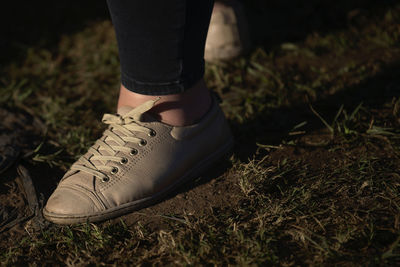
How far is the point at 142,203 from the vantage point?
1.50m

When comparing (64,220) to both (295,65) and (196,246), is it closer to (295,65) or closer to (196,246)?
(196,246)

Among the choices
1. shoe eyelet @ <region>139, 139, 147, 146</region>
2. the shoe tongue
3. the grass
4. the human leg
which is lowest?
the grass

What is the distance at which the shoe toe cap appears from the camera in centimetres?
143

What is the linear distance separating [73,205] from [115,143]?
0.27 metres

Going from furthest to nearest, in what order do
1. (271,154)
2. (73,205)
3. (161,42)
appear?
(271,154) < (73,205) < (161,42)

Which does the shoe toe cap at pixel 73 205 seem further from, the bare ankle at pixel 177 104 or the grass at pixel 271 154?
the bare ankle at pixel 177 104

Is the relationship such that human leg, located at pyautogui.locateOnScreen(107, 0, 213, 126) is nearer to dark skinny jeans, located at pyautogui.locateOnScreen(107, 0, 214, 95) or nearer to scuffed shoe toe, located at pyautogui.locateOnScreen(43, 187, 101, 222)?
dark skinny jeans, located at pyautogui.locateOnScreen(107, 0, 214, 95)

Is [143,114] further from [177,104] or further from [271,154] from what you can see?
[271,154]

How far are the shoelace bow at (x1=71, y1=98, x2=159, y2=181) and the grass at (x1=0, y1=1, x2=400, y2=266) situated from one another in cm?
20

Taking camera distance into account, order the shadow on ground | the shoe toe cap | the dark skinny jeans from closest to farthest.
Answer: the dark skinny jeans
the shoe toe cap
the shadow on ground

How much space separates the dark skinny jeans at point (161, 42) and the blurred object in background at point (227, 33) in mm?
1004

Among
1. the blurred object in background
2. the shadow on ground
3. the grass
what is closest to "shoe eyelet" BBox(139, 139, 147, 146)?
the grass

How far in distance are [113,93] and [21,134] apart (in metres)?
0.55

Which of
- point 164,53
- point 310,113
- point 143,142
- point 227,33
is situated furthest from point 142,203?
point 227,33
